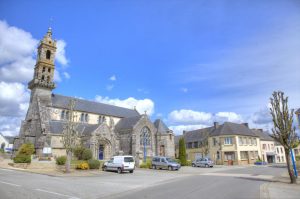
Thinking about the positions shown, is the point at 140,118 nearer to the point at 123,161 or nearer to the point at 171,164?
the point at 171,164

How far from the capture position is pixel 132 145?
3722cm

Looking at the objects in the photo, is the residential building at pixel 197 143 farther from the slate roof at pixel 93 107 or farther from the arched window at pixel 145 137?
the slate roof at pixel 93 107

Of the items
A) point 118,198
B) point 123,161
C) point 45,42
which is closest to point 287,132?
point 118,198

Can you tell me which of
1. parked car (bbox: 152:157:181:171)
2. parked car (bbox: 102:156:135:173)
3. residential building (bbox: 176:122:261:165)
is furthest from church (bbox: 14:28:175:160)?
residential building (bbox: 176:122:261:165)

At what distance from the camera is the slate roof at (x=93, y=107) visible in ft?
136

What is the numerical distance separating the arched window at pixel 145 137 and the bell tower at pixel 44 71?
17.8 metres

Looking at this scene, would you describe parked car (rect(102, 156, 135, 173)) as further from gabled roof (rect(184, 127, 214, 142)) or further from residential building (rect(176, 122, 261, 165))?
gabled roof (rect(184, 127, 214, 142))

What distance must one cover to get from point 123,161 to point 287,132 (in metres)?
15.2

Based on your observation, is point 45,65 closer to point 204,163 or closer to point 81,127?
point 81,127

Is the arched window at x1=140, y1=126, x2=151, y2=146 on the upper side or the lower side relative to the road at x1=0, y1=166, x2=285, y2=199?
upper

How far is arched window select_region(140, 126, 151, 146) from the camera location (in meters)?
40.2

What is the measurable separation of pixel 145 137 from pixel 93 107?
13.5 meters

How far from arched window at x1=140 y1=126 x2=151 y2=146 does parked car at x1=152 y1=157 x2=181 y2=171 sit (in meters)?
A: 9.30

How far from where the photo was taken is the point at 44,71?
42.1 metres
